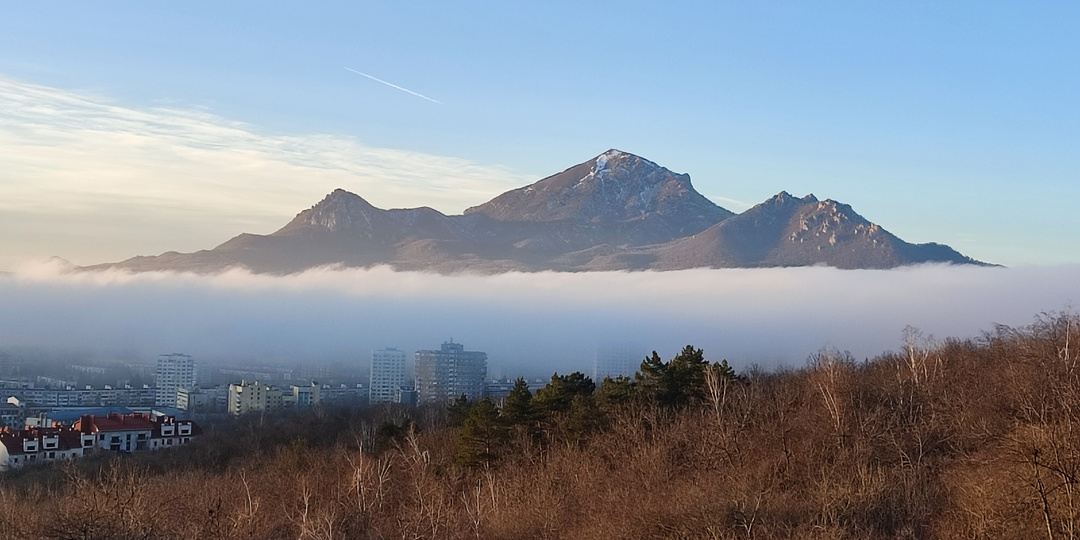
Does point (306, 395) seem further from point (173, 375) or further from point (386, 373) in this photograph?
point (173, 375)

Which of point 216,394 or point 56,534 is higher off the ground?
point 56,534

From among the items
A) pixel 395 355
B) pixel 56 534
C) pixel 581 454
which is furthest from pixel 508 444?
pixel 395 355

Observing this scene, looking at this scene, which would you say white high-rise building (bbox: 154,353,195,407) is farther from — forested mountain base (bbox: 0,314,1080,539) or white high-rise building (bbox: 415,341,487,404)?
forested mountain base (bbox: 0,314,1080,539)

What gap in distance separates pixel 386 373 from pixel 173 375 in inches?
1320

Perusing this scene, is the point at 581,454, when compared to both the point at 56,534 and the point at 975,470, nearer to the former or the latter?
the point at 975,470

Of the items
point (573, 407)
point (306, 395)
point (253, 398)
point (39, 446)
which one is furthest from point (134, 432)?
point (306, 395)

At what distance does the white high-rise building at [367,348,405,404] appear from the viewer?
139750 millimetres

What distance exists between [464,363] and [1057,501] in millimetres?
117162

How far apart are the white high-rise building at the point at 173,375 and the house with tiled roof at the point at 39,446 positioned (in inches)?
2774

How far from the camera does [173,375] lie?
15525 cm

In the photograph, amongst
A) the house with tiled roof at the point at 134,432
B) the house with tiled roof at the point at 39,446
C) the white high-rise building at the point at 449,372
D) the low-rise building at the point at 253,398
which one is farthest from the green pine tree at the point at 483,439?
the white high-rise building at the point at 449,372

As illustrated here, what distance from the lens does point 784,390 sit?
4697 cm

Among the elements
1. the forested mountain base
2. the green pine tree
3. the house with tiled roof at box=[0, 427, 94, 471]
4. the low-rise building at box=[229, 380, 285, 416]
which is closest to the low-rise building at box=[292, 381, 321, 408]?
the low-rise building at box=[229, 380, 285, 416]

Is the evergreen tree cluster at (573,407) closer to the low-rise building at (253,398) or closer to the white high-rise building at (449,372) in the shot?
the low-rise building at (253,398)
